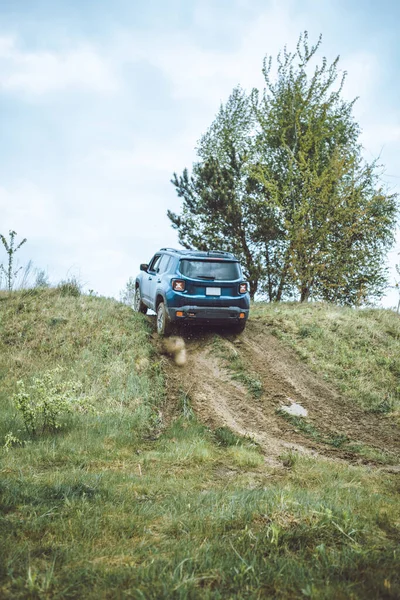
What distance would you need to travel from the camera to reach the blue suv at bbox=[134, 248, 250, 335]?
10.3 metres

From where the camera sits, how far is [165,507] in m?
4.01

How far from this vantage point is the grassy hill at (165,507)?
107 inches

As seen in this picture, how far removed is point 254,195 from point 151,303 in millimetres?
13449

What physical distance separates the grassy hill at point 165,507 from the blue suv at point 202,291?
69.4 inches

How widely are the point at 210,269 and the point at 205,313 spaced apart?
1.03 metres

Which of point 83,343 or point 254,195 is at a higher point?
point 254,195

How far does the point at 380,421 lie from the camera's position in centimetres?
790

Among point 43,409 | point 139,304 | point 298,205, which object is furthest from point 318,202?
point 43,409

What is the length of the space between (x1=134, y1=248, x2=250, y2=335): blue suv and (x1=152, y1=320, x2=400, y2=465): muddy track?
0.64 meters

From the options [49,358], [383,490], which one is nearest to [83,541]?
[383,490]

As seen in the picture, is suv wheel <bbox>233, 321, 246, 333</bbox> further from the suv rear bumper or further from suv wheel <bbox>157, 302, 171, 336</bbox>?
suv wheel <bbox>157, 302, 171, 336</bbox>

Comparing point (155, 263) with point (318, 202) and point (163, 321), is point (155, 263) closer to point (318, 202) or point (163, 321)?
point (163, 321)

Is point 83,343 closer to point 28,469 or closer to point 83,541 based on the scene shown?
point 28,469

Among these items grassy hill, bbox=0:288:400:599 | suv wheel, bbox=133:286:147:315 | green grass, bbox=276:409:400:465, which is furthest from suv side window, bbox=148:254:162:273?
green grass, bbox=276:409:400:465
